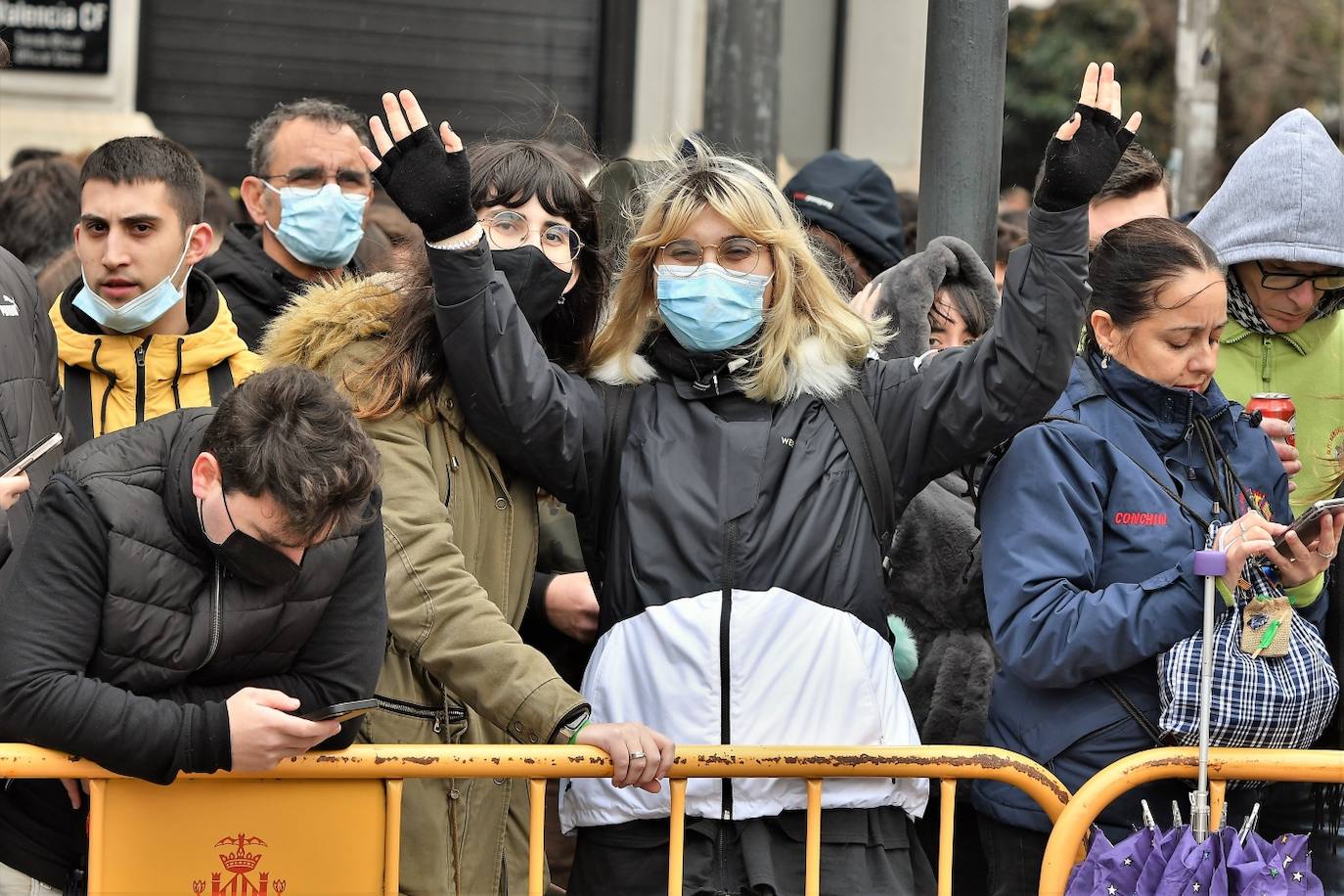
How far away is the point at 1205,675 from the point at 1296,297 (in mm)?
1244

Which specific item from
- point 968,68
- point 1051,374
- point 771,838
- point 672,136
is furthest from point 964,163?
point 771,838

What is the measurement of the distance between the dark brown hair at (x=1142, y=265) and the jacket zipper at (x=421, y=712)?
154 cm

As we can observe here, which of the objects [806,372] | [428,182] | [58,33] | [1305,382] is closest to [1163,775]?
[806,372]

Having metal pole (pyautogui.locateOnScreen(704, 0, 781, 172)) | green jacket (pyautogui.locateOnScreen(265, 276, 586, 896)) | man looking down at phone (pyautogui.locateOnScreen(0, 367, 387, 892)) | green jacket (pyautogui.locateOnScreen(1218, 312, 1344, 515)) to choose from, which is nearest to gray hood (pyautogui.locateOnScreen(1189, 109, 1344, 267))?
green jacket (pyautogui.locateOnScreen(1218, 312, 1344, 515))

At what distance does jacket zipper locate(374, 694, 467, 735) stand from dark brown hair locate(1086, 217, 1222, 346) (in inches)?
60.4

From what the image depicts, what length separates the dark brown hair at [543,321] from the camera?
3514mm

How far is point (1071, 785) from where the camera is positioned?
3.54 metres

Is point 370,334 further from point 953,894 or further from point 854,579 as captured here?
point 953,894

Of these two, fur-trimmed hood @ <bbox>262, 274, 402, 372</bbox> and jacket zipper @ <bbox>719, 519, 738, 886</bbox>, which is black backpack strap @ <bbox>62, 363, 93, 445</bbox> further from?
jacket zipper @ <bbox>719, 519, 738, 886</bbox>

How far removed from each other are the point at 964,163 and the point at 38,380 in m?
2.27

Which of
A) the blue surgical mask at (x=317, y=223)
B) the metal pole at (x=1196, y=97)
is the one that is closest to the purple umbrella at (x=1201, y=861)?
the blue surgical mask at (x=317, y=223)

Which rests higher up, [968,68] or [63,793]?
[968,68]

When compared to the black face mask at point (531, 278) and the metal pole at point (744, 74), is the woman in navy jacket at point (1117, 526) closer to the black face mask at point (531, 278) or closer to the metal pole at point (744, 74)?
the black face mask at point (531, 278)

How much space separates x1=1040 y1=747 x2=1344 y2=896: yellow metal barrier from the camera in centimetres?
331
